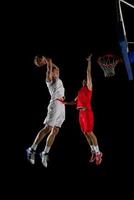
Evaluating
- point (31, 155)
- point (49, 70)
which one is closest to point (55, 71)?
point (49, 70)

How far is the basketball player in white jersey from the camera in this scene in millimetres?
6773

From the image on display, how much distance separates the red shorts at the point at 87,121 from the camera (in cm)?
673

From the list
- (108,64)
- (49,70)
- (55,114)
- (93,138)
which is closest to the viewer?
(108,64)

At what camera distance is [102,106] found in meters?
7.11

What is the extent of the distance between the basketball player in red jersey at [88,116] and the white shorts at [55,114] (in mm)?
156

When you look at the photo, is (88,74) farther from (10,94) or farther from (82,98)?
(10,94)

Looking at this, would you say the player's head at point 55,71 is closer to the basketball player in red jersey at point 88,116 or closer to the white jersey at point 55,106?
the white jersey at point 55,106

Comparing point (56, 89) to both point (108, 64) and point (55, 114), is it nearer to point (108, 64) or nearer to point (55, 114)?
point (55, 114)

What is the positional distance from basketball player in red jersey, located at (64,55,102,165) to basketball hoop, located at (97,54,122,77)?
35 cm

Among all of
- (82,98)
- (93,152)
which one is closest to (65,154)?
(93,152)

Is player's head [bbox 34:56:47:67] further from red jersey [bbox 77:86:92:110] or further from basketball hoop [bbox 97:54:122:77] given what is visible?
basketball hoop [bbox 97:54:122:77]

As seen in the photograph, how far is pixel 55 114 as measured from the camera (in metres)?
6.82

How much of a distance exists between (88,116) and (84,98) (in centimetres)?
31

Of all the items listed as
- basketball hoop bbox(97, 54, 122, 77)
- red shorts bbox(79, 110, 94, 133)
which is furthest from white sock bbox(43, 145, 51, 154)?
basketball hoop bbox(97, 54, 122, 77)
